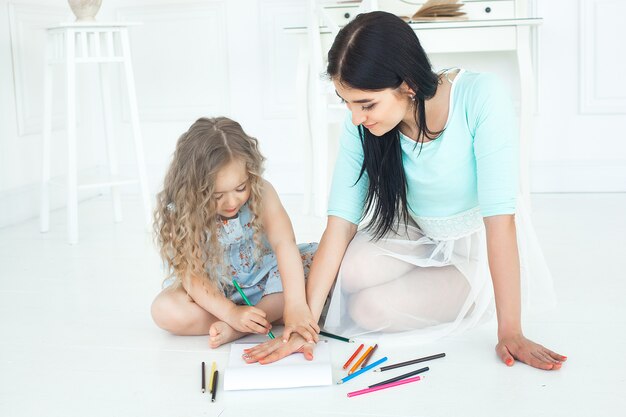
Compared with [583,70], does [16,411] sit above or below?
below

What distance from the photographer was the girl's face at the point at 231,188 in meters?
1.57

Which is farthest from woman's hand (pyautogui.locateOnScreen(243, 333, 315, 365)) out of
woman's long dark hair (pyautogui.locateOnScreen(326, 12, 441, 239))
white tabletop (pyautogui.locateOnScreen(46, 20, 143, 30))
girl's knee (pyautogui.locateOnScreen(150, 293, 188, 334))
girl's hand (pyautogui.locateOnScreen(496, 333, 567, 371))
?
white tabletop (pyautogui.locateOnScreen(46, 20, 143, 30))

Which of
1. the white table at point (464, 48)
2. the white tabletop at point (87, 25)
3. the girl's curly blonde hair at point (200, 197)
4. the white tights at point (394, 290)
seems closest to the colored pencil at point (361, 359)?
the white tights at point (394, 290)

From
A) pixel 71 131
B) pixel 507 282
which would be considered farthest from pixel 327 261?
pixel 71 131

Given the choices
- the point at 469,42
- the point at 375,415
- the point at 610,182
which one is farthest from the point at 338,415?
the point at 610,182

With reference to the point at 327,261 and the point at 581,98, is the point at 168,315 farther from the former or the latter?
the point at 581,98

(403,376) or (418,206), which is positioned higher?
(418,206)

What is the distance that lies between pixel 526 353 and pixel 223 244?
633 millimetres

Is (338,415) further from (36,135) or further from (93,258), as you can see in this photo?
(36,135)

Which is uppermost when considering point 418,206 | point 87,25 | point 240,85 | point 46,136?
point 87,25

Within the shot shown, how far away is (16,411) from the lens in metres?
1.36

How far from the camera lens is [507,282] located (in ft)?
4.84

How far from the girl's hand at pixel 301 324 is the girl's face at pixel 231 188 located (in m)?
0.23

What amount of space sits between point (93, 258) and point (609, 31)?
85.4 inches
